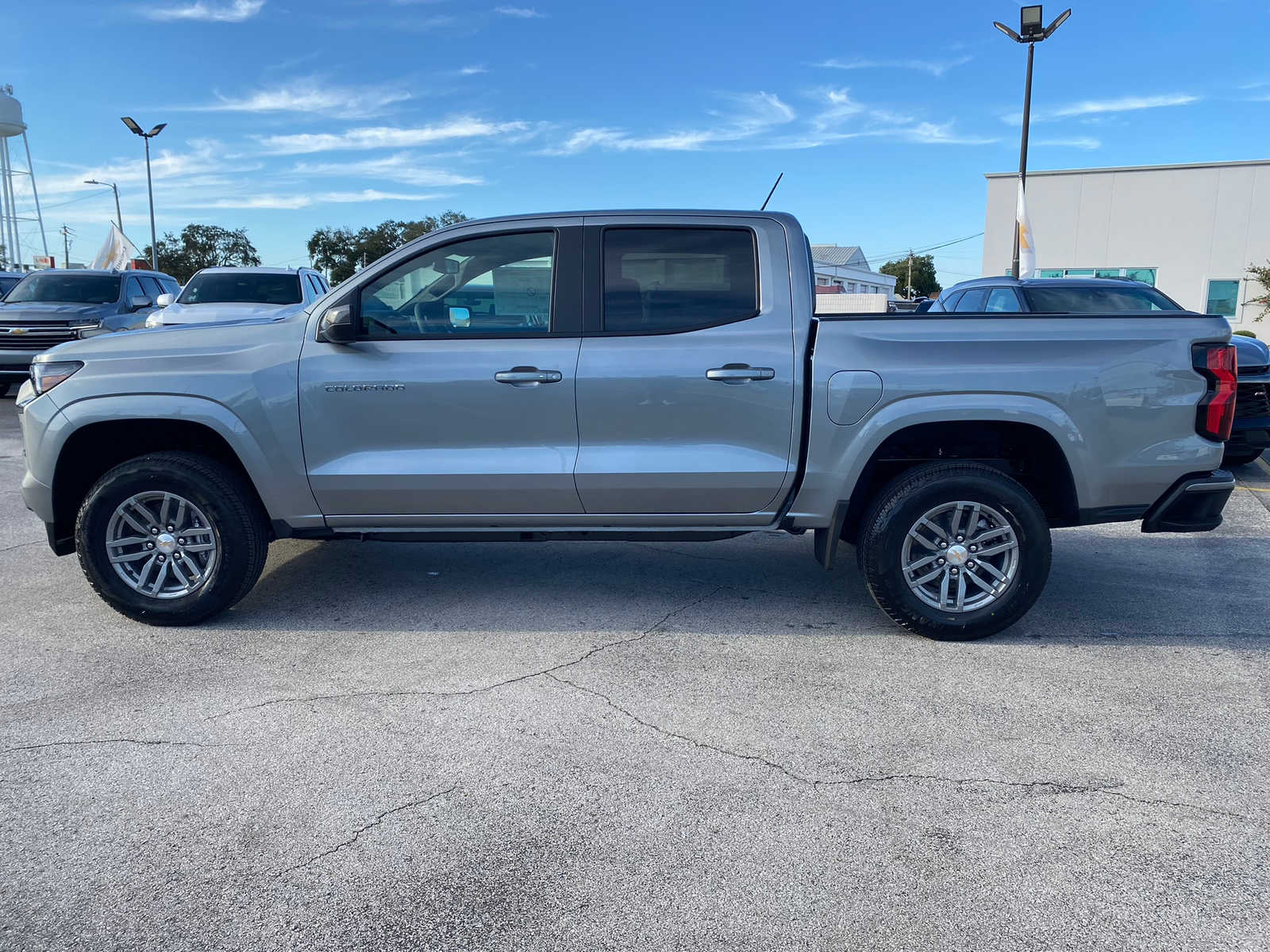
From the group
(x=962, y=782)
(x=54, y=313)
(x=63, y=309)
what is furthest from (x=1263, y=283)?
(x=962, y=782)

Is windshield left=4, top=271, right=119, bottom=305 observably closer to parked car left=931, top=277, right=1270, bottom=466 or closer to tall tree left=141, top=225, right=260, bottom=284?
parked car left=931, top=277, right=1270, bottom=466

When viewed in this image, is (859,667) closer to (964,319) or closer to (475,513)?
(964,319)

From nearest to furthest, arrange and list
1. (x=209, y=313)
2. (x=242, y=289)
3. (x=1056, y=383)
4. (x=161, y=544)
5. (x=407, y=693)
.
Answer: (x=407, y=693)
(x=1056, y=383)
(x=161, y=544)
(x=209, y=313)
(x=242, y=289)

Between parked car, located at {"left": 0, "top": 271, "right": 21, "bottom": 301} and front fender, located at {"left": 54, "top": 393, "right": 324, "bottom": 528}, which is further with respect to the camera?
parked car, located at {"left": 0, "top": 271, "right": 21, "bottom": 301}

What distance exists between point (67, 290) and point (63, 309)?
1.02 meters

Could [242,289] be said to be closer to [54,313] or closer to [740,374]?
[54,313]

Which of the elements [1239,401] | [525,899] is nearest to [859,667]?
[525,899]

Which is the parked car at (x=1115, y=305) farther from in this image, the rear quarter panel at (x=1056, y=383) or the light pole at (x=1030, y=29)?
the light pole at (x=1030, y=29)

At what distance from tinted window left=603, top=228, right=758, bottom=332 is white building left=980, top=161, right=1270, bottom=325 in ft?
108

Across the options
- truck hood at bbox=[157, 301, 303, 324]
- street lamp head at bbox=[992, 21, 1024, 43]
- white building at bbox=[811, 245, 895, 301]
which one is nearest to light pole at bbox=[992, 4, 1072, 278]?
street lamp head at bbox=[992, 21, 1024, 43]

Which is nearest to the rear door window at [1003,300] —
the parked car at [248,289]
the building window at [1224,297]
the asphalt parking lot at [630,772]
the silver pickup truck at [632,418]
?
the asphalt parking lot at [630,772]

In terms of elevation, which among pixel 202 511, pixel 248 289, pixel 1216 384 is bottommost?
pixel 202 511

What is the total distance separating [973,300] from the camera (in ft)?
34.2

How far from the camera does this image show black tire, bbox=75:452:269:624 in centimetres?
462
